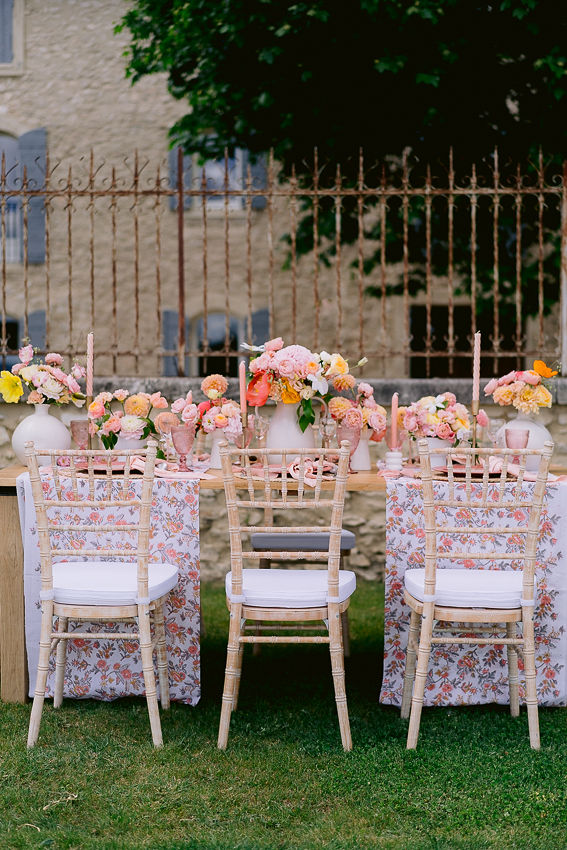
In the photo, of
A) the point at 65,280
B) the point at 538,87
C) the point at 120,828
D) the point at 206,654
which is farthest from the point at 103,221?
the point at 120,828

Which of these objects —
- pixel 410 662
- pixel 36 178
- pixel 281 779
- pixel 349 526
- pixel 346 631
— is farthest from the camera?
pixel 36 178

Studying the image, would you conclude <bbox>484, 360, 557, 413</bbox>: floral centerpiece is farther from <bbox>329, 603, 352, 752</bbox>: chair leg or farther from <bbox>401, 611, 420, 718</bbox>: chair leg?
<bbox>329, 603, 352, 752</bbox>: chair leg

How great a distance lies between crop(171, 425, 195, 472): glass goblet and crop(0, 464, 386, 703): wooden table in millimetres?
165

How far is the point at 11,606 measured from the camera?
3.76m

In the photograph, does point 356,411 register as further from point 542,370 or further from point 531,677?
point 531,677

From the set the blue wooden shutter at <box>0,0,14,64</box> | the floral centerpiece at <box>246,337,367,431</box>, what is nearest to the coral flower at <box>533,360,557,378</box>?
the floral centerpiece at <box>246,337,367,431</box>

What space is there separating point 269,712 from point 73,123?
7.87 m

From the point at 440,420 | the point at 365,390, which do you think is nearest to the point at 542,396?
the point at 440,420

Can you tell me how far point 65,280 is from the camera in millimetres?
9680

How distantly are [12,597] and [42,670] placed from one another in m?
0.58

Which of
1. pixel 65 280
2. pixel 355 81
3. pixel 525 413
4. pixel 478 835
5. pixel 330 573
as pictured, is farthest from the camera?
pixel 65 280

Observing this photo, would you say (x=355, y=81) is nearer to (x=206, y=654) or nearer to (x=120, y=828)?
(x=206, y=654)

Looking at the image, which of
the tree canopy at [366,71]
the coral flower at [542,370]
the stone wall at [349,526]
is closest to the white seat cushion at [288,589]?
the coral flower at [542,370]

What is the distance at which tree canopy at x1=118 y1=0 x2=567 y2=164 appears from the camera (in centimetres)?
654
